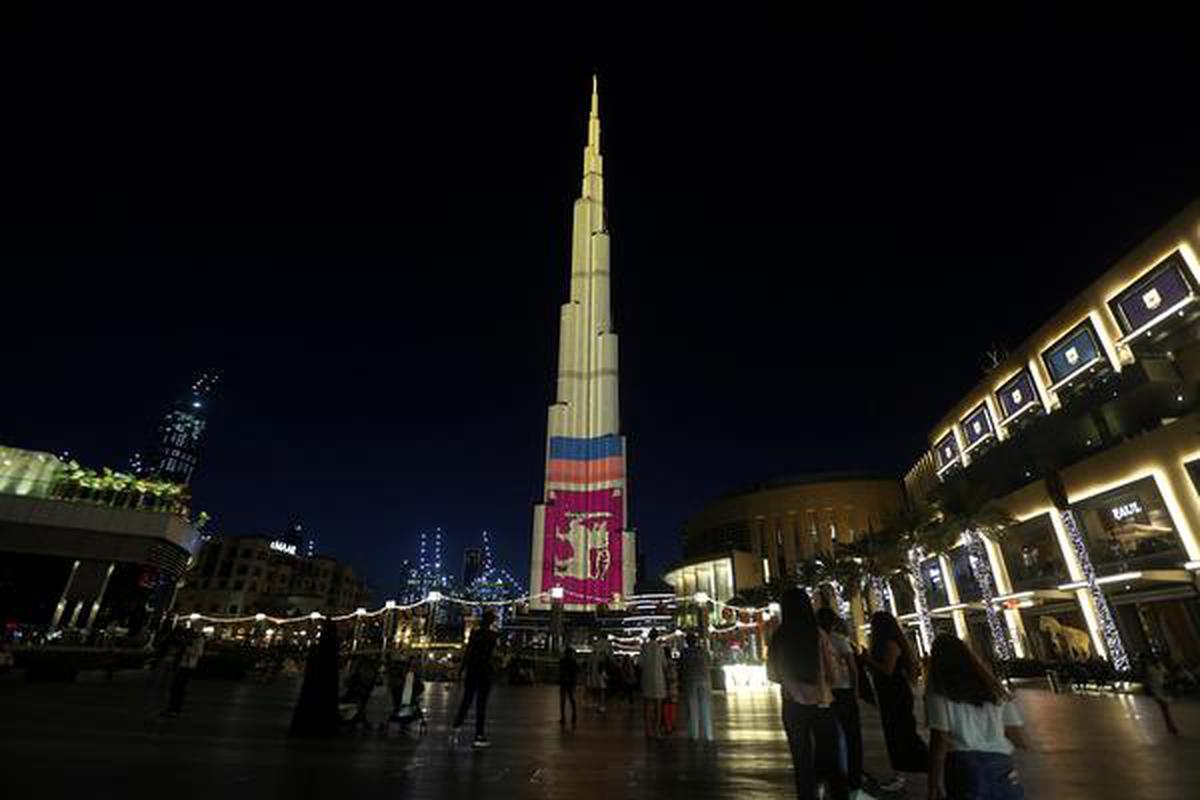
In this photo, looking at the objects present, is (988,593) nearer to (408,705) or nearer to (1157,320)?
(1157,320)

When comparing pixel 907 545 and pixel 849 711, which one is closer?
pixel 849 711

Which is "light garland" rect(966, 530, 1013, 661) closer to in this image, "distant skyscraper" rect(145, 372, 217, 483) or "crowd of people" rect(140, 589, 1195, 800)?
"crowd of people" rect(140, 589, 1195, 800)

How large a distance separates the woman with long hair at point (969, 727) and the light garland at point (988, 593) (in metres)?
30.9

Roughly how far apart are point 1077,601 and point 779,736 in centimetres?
2856

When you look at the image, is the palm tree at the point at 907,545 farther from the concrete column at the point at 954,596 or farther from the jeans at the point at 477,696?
the jeans at the point at 477,696

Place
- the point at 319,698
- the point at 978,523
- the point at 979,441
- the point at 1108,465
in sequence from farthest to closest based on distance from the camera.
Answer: the point at 979,441 → the point at 978,523 → the point at 1108,465 → the point at 319,698

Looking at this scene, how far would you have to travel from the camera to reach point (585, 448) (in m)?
62.2

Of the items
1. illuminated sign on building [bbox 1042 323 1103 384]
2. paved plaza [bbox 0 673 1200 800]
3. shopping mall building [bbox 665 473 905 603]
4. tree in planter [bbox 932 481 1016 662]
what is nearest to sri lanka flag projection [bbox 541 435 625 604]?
shopping mall building [bbox 665 473 905 603]

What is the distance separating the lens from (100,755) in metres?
A: 5.78

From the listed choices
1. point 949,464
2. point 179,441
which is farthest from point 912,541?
point 179,441

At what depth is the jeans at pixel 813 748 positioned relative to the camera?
13.9 ft

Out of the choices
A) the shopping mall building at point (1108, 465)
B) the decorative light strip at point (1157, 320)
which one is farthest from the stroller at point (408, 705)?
the decorative light strip at point (1157, 320)

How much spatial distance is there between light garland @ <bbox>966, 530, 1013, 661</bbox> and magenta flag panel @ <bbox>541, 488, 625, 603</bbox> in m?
30.1

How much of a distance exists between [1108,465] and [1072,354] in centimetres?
732
